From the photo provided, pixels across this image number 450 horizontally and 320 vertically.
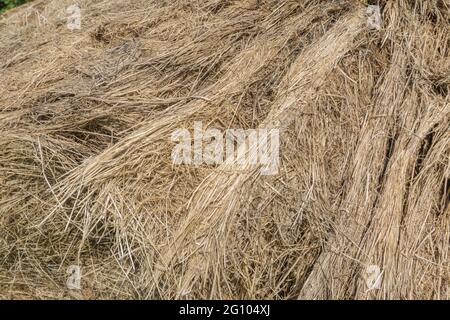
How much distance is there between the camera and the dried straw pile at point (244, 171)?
7.54 ft

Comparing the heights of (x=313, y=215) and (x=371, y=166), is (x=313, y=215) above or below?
below

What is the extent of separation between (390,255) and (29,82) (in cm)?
216

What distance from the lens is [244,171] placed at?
2457 mm

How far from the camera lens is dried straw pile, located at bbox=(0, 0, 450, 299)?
7.54 ft

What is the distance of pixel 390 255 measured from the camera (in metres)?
2.25

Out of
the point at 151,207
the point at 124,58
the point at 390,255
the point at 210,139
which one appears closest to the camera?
the point at 390,255

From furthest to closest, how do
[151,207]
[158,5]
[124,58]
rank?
1. [158,5]
2. [124,58]
3. [151,207]

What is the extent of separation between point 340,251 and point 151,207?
86 centimetres

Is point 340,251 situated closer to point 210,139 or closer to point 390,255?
point 390,255

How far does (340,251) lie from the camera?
7.44 feet
